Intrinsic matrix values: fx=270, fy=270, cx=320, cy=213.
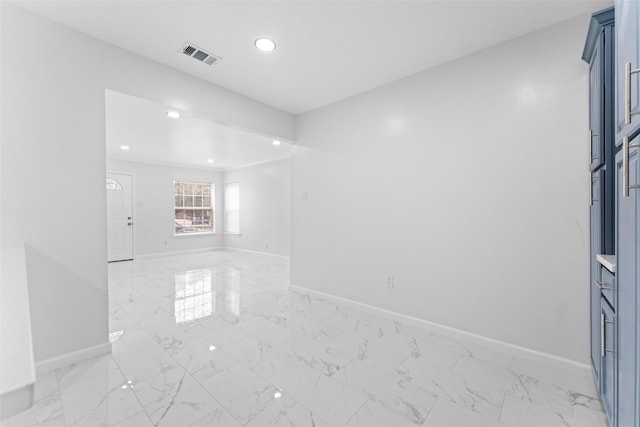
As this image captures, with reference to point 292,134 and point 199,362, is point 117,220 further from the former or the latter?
point 199,362

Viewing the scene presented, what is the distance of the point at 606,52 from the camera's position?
1.60m

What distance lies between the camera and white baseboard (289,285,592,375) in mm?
2006

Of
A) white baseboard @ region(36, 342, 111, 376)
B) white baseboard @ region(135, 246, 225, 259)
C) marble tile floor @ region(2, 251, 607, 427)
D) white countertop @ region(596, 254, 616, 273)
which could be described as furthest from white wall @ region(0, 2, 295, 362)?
white baseboard @ region(135, 246, 225, 259)

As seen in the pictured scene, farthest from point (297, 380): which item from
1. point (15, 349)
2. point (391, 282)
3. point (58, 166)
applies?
point (58, 166)

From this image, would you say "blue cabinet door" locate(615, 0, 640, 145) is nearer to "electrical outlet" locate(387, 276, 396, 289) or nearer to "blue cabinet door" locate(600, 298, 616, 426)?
"blue cabinet door" locate(600, 298, 616, 426)

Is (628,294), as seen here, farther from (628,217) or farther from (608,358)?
(608,358)

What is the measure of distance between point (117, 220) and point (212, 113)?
532 centimetres

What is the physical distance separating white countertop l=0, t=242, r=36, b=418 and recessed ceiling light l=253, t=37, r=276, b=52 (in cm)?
221

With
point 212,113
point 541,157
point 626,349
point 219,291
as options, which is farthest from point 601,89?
point 219,291

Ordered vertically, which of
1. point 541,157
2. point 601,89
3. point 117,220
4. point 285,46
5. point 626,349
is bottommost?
point 626,349

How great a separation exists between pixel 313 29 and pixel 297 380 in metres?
2.64

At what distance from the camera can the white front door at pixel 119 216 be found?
6441 mm

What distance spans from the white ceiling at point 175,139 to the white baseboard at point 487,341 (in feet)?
9.23

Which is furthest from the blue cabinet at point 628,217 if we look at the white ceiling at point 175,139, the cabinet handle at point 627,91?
the white ceiling at point 175,139
